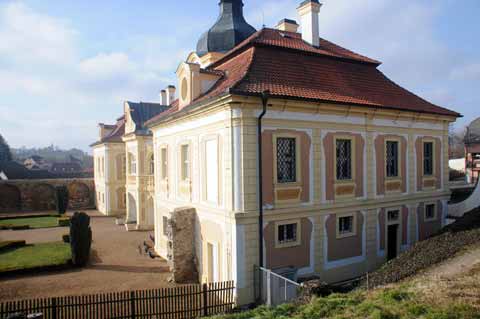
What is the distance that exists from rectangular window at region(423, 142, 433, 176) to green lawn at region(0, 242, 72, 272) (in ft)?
60.8

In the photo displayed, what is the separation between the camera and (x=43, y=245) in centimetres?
2273

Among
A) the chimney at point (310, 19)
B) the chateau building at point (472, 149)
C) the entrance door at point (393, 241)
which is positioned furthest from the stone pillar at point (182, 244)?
the chateau building at point (472, 149)

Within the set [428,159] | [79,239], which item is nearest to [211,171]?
[79,239]

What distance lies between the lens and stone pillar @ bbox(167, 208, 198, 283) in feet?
47.0

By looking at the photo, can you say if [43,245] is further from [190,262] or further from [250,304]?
[250,304]

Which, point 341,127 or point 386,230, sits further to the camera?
point 386,230

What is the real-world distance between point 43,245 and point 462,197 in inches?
1023

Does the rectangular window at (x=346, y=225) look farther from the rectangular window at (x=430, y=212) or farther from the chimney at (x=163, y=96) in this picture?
the chimney at (x=163, y=96)

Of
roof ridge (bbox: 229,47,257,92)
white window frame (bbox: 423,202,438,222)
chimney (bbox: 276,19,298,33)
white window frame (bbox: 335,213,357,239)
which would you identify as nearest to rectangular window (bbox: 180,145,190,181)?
roof ridge (bbox: 229,47,257,92)

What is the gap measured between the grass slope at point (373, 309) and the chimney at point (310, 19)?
11671 millimetres

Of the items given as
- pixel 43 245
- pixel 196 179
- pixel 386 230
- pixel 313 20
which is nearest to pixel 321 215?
pixel 386 230

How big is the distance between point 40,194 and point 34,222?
36.0 feet

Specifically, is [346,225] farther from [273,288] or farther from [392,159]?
[273,288]

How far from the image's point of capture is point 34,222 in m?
33.0
